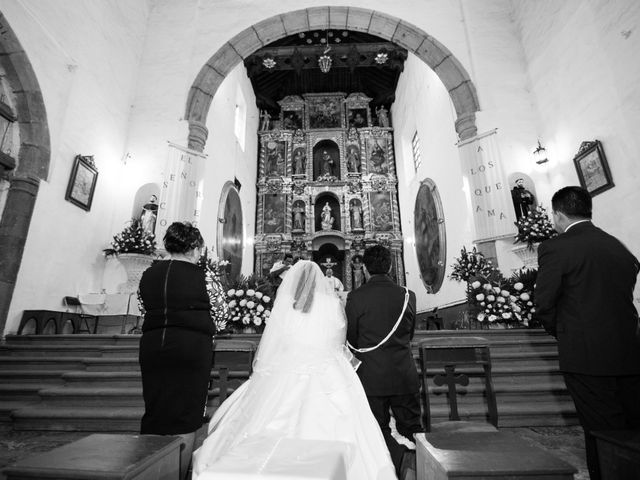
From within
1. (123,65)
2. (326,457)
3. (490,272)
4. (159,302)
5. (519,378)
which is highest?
(123,65)

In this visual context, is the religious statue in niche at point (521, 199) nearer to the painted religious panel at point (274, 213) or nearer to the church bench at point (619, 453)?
the church bench at point (619, 453)

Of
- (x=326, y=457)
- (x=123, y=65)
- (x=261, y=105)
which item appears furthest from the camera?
(x=261, y=105)

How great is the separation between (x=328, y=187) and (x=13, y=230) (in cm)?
1069

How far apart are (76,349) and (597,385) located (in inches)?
199

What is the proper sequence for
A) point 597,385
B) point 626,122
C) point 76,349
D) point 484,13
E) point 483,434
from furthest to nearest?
point 484,13 → point 626,122 → point 76,349 → point 597,385 → point 483,434

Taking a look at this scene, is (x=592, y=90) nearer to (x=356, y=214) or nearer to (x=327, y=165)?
(x=356, y=214)

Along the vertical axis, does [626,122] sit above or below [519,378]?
above

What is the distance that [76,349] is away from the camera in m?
4.26

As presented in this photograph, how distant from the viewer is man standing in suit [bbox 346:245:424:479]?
2244 mm

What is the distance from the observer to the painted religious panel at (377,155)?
47.0 feet

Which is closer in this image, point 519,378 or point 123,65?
point 519,378

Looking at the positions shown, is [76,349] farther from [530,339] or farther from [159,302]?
[530,339]

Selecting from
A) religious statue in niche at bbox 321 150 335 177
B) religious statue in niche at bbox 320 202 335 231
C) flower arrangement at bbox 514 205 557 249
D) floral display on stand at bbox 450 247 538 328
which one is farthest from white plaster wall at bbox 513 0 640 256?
religious statue in niche at bbox 321 150 335 177

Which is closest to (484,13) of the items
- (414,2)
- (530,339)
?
(414,2)
